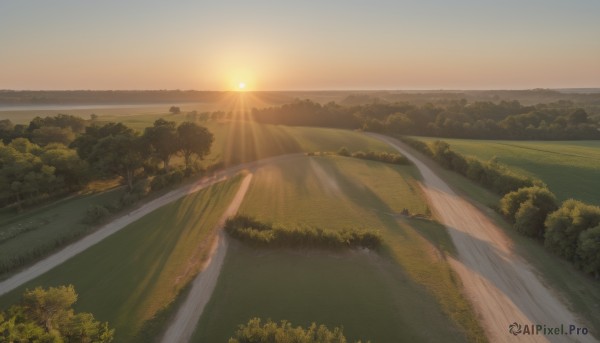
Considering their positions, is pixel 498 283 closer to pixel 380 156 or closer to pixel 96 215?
pixel 96 215

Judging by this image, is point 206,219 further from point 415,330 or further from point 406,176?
point 406,176

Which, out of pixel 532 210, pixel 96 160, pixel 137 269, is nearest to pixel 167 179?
pixel 96 160

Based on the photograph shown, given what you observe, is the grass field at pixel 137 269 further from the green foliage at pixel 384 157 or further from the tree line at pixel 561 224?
the green foliage at pixel 384 157

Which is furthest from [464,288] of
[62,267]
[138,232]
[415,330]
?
[62,267]

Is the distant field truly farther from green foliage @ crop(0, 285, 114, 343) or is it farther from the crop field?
green foliage @ crop(0, 285, 114, 343)

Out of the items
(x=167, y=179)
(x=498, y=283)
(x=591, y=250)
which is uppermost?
(x=167, y=179)

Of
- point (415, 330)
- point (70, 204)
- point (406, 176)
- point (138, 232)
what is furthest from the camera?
point (406, 176)
